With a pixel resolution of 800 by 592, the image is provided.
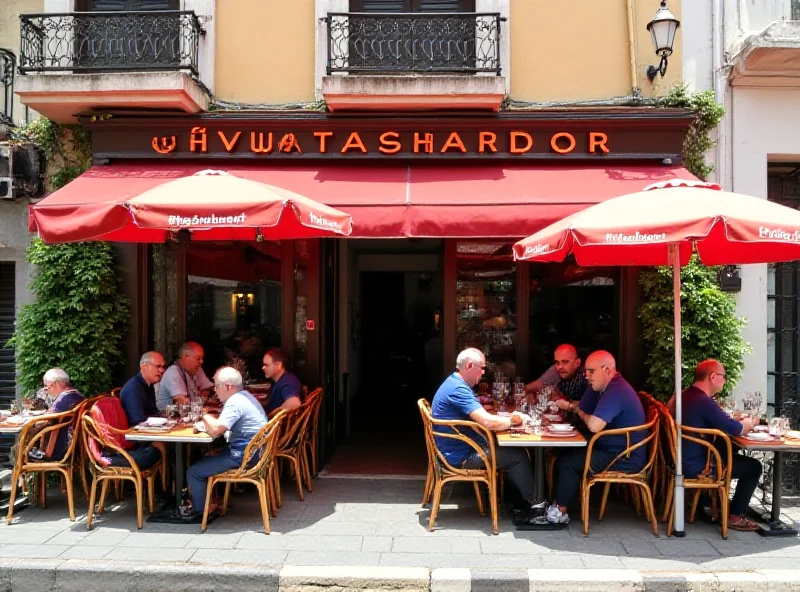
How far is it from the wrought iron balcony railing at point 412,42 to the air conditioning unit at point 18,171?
3991mm

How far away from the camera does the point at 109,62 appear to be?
321 inches

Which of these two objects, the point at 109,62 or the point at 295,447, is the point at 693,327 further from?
the point at 109,62

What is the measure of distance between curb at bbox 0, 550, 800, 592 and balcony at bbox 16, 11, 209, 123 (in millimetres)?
5202

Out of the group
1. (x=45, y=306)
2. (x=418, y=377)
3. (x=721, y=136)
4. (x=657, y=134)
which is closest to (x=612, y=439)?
(x=657, y=134)

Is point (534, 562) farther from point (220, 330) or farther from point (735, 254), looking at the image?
point (220, 330)

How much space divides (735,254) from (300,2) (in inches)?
239

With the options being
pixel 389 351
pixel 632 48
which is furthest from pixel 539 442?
pixel 389 351

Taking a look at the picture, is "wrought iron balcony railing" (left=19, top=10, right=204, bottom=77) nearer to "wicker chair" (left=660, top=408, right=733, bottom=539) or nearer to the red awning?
the red awning

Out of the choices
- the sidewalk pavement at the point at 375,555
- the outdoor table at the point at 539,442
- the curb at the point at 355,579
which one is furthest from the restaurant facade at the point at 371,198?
the curb at the point at 355,579

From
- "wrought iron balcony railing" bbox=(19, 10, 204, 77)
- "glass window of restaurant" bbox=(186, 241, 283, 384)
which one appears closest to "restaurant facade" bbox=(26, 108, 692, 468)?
"glass window of restaurant" bbox=(186, 241, 283, 384)

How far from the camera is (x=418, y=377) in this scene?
46.9 ft

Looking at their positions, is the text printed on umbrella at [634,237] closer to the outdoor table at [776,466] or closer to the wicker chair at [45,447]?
the outdoor table at [776,466]

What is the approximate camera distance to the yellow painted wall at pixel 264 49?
27.1 feet

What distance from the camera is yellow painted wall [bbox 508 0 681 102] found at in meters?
8.10
